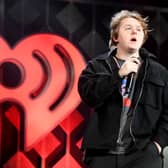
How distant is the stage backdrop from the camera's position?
3.60 metres

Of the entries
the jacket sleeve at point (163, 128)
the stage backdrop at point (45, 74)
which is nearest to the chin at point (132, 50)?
the jacket sleeve at point (163, 128)

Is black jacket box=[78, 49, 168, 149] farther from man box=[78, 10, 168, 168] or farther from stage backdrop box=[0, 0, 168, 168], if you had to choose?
stage backdrop box=[0, 0, 168, 168]

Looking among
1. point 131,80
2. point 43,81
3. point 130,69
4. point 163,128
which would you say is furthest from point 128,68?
point 43,81

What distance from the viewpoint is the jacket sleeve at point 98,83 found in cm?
196

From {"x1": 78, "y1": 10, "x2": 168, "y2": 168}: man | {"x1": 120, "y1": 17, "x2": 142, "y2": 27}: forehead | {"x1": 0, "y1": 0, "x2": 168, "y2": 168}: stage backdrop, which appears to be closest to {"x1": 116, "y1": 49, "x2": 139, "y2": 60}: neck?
{"x1": 78, "y1": 10, "x2": 168, "y2": 168}: man

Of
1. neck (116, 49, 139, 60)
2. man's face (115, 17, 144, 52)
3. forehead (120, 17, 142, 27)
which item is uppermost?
forehead (120, 17, 142, 27)

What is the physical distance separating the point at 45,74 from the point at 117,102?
68.1 inches

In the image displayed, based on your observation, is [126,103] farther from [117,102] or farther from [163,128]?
[163,128]

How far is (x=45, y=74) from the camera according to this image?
146 inches

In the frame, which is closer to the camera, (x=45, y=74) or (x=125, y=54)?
(x=125, y=54)

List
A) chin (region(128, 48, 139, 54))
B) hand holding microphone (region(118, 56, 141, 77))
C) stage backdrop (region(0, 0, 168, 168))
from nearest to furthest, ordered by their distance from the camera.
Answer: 1. hand holding microphone (region(118, 56, 141, 77))
2. chin (region(128, 48, 139, 54))
3. stage backdrop (region(0, 0, 168, 168))

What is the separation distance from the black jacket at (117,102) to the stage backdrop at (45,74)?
1.58m

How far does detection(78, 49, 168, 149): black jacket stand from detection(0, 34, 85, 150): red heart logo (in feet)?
5.16

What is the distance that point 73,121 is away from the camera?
12.4ft
